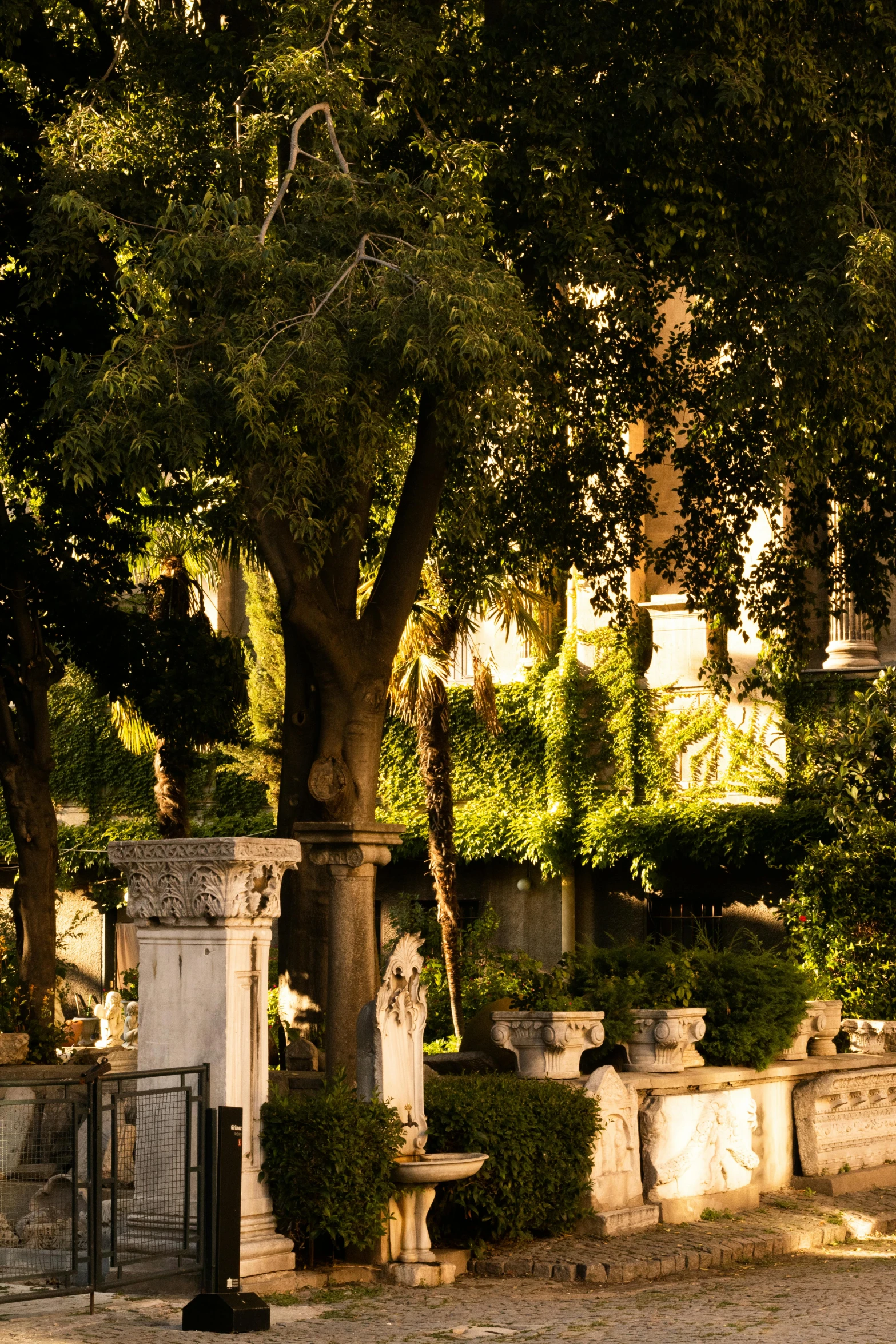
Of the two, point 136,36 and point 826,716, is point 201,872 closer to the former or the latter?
point 136,36

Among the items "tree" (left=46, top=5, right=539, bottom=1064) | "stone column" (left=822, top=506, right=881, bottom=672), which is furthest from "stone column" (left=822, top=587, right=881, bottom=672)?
"tree" (left=46, top=5, right=539, bottom=1064)

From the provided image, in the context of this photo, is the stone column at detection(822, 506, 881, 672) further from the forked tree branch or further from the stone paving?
the forked tree branch

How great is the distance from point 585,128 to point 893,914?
1067cm

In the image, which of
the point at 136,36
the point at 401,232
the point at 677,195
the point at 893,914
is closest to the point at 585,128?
the point at 677,195

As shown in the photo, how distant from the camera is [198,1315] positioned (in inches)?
330

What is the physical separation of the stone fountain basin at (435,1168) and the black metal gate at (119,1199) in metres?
1.45

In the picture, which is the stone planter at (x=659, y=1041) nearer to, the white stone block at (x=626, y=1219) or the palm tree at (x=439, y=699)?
the white stone block at (x=626, y=1219)

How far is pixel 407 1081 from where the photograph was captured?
34.0ft

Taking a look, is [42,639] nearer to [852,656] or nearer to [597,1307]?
[597,1307]

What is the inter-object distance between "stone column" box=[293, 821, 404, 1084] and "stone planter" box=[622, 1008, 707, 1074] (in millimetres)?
2151

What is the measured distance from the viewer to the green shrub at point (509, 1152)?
1053 centimetres

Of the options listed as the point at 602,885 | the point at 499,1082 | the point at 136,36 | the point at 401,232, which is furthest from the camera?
the point at 602,885

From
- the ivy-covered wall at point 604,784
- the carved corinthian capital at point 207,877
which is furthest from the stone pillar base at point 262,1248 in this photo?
the ivy-covered wall at point 604,784

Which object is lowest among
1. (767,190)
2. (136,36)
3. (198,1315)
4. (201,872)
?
(198,1315)
